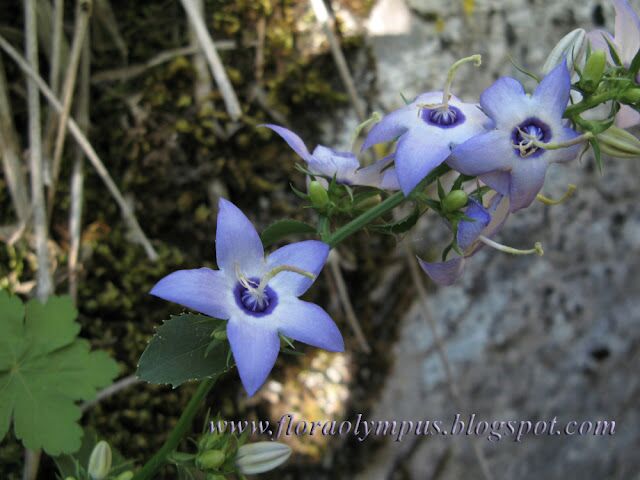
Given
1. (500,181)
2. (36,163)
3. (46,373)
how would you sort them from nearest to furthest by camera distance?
(500,181) → (46,373) → (36,163)

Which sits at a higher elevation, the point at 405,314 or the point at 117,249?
the point at 117,249

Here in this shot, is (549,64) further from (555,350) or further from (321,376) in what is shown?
(555,350)

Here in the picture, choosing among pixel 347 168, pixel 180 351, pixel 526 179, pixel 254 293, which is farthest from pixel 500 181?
pixel 180 351

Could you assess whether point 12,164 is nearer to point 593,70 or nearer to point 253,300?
point 253,300

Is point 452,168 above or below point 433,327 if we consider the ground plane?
above

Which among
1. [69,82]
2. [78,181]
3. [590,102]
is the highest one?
[590,102]

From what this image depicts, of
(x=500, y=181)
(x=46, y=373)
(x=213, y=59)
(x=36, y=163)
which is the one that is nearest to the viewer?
(x=500, y=181)

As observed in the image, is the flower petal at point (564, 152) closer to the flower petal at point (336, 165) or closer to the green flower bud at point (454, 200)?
the green flower bud at point (454, 200)

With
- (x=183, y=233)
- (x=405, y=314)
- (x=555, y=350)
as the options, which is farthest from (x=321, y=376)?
(x=555, y=350)
